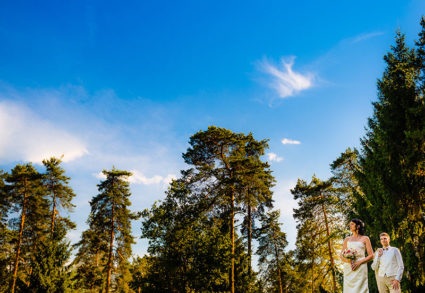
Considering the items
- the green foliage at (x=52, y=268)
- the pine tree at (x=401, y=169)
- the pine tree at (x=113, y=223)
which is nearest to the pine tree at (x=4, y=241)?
the pine tree at (x=113, y=223)

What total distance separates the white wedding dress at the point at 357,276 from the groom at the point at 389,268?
0.39 m

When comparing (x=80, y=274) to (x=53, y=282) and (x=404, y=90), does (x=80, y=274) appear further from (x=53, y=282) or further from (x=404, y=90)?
(x=404, y=90)

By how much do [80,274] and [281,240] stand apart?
21910 mm

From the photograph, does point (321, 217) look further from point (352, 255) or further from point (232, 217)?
point (352, 255)

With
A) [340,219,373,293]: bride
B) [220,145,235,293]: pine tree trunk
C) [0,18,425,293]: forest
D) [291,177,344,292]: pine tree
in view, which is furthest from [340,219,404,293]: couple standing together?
[291,177,344,292]: pine tree

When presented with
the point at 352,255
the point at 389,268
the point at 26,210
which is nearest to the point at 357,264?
the point at 352,255

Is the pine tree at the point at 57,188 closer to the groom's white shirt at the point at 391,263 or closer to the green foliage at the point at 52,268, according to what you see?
the green foliage at the point at 52,268

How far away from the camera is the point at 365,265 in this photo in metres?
6.55

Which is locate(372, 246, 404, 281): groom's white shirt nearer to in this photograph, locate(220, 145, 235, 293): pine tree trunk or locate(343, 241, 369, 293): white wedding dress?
locate(343, 241, 369, 293): white wedding dress

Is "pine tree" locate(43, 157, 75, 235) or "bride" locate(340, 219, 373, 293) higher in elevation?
"pine tree" locate(43, 157, 75, 235)

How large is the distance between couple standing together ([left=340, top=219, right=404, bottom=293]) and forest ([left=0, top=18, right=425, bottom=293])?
4.25 m

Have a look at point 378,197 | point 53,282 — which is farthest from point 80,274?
point 378,197

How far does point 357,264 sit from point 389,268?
0.68 metres

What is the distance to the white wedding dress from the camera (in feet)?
20.9
